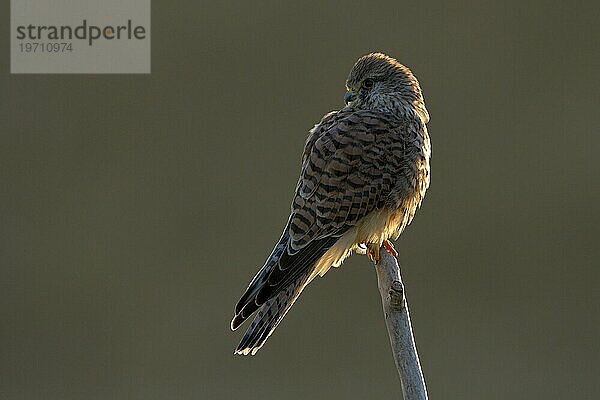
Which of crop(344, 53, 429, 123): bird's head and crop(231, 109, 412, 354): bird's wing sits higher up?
crop(344, 53, 429, 123): bird's head

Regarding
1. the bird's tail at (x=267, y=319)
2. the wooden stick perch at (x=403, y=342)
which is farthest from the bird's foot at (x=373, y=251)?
the wooden stick perch at (x=403, y=342)

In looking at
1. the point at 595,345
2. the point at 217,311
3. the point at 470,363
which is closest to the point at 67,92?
the point at 217,311

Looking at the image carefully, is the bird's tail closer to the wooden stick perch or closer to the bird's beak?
the wooden stick perch

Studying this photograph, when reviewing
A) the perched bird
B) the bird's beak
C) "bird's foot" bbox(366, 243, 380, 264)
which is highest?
the bird's beak

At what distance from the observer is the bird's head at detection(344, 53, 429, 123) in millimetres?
3715

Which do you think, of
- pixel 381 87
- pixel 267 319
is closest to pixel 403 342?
pixel 267 319

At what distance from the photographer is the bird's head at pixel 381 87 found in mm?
→ 3715

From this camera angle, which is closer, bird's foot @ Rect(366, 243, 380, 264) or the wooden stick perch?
the wooden stick perch

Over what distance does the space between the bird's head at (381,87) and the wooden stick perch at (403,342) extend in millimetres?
1059

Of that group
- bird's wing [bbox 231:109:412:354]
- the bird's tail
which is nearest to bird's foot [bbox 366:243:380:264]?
bird's wing [bbox 231:109:412:354]

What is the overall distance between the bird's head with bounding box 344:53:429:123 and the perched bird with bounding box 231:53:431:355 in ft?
0.04

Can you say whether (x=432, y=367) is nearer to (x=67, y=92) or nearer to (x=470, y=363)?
(x=470, y=363)

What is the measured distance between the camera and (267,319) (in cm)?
296

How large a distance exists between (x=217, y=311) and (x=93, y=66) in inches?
71.8
